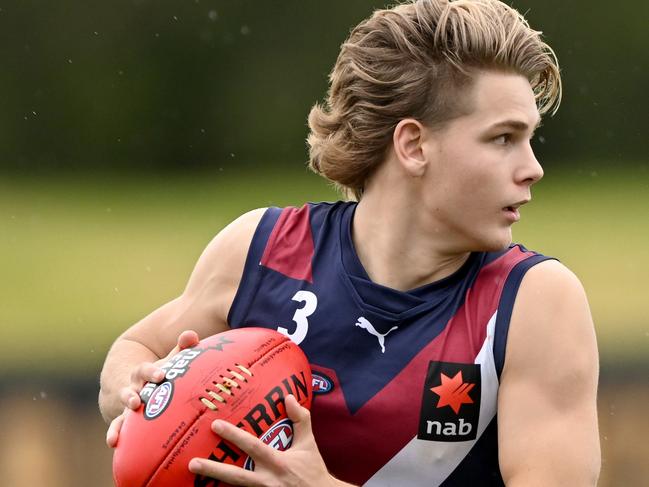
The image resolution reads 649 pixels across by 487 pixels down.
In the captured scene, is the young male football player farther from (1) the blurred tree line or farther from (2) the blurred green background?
(1) the blurred tree line

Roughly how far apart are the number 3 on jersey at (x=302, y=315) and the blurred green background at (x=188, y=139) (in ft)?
35.0

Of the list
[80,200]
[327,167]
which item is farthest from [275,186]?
[327,167]

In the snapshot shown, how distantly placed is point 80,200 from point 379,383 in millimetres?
14378

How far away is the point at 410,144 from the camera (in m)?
3.78

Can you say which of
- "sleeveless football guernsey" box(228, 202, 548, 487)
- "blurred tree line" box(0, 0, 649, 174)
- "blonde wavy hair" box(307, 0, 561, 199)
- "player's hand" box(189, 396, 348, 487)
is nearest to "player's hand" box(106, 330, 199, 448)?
"player's hand" box(189, 396, 348, 487)

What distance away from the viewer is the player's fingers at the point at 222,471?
10.6ft

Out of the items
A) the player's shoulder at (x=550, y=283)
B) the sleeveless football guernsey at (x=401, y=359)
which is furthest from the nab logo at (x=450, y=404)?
the player's shoulder at (x=550, y=283)

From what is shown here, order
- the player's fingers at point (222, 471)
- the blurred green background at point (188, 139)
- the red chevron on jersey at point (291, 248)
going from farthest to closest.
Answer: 1. the blurred green background at point (188, 139)
2. the red chevron on jersey at point (291, 248)
3. the player's fingers at point (222, 471)

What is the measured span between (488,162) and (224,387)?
1004mm

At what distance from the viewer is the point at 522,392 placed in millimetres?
3445

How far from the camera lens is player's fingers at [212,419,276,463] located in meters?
3.24

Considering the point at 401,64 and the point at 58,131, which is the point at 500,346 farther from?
the point at 58,131

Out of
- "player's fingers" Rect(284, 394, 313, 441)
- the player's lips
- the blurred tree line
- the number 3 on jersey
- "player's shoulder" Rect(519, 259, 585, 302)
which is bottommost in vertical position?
the blurred tree line

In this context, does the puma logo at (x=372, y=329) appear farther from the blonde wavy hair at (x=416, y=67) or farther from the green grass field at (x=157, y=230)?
the green grass field at (x=157, y=230)
